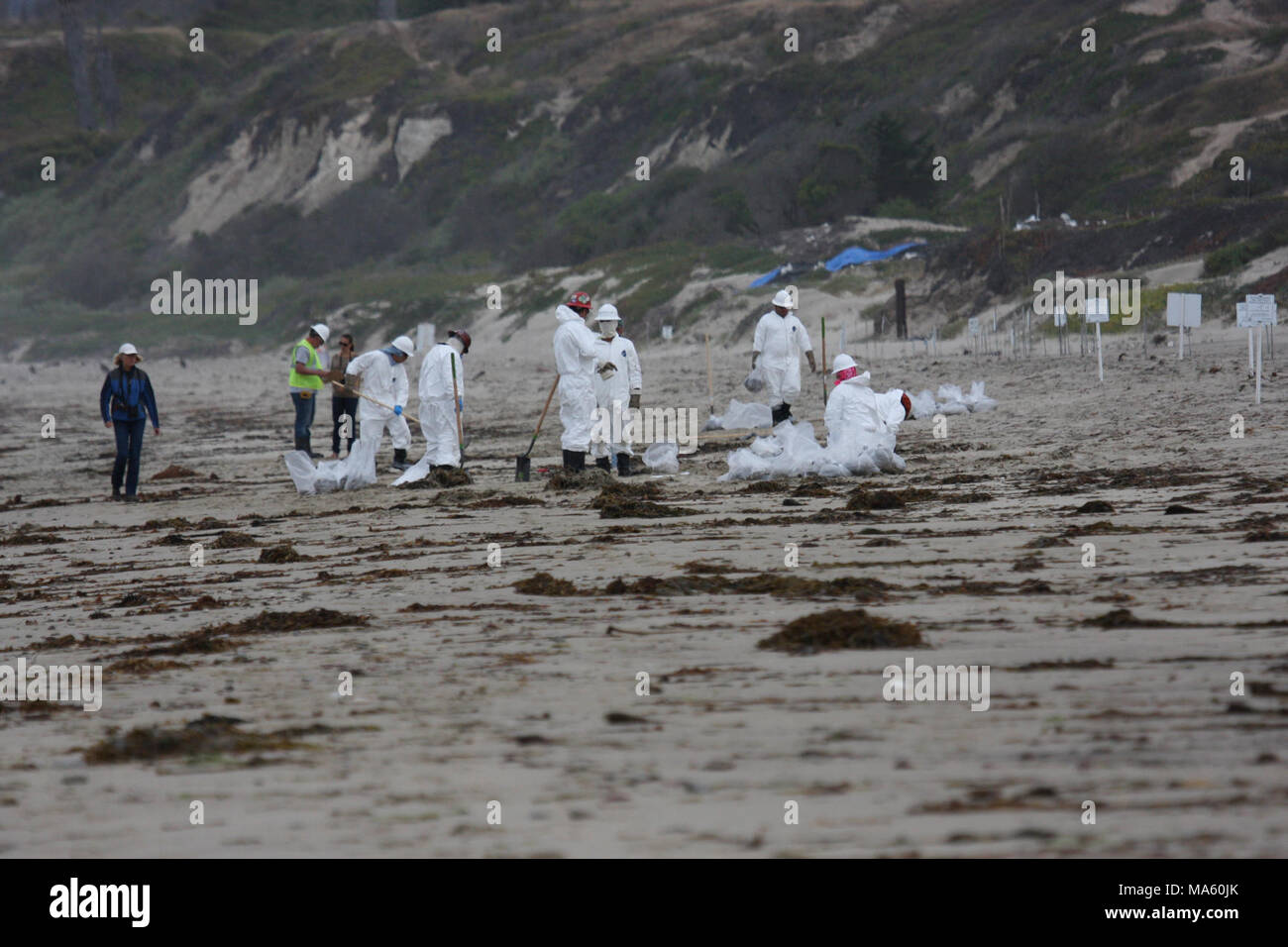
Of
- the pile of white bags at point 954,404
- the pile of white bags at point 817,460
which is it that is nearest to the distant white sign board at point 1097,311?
the pile of white bags at point 954,404

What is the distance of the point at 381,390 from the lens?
602 inches

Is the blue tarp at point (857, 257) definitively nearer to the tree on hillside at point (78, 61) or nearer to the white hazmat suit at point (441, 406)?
the white hazmat suit at point (441, 406)

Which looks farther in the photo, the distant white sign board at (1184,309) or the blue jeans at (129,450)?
the distant white sign board at (1184,309)

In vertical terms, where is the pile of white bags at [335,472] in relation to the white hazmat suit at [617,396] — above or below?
below

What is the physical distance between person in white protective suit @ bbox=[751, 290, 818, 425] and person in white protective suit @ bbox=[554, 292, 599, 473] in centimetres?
278

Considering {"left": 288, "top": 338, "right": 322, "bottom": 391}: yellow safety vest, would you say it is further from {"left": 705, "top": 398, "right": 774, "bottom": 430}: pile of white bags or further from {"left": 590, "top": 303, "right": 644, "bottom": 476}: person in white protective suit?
{"left": 705, "top": 398, "right": 774, "bottom": 430}: pile of white bags

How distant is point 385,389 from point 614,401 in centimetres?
278

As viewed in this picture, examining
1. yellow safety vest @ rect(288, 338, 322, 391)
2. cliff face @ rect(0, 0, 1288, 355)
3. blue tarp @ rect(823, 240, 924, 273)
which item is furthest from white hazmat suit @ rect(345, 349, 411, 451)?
blue tarp @ rect(823, 240, 924, 273)

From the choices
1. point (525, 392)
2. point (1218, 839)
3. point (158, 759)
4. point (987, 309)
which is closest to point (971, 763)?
point (1218, 839)

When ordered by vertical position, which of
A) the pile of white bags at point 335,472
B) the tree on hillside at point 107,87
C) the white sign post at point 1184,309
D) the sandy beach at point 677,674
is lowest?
the sandy beach at point 677,674

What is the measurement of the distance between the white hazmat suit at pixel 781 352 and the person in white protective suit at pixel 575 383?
278cm

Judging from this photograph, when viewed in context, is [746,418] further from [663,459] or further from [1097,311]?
[1097,311]

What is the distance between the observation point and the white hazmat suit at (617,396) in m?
13.7

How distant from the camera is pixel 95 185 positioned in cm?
8562
